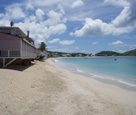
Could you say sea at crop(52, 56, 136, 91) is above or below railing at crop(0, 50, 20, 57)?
below

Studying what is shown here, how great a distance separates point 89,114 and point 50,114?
1607 millimetres

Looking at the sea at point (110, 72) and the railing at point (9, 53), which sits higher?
the railing at point (9, 53)

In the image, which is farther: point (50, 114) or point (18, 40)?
point (18, 40)

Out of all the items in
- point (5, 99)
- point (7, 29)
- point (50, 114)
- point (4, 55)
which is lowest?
point (50, 114)

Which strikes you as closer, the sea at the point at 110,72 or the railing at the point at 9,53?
the sea at the point at 110,72

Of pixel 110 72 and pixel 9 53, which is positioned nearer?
pixel 9 53

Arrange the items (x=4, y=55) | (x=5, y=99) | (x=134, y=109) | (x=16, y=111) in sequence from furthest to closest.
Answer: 1. (x=4, y=55)
2. (x=134, y=109)
3. (x=5, y=99)
4. (x=16, y=111)

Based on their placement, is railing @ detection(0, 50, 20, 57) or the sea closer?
the sea

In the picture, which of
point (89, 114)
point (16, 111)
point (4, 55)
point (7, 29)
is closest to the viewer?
point (16, 111)

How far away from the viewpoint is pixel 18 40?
46.8 feet

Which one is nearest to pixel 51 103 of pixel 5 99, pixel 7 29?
pixel 5 99

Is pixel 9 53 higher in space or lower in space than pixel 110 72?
higher

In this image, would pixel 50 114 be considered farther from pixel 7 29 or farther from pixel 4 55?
pixel 7 29

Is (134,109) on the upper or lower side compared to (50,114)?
lower
